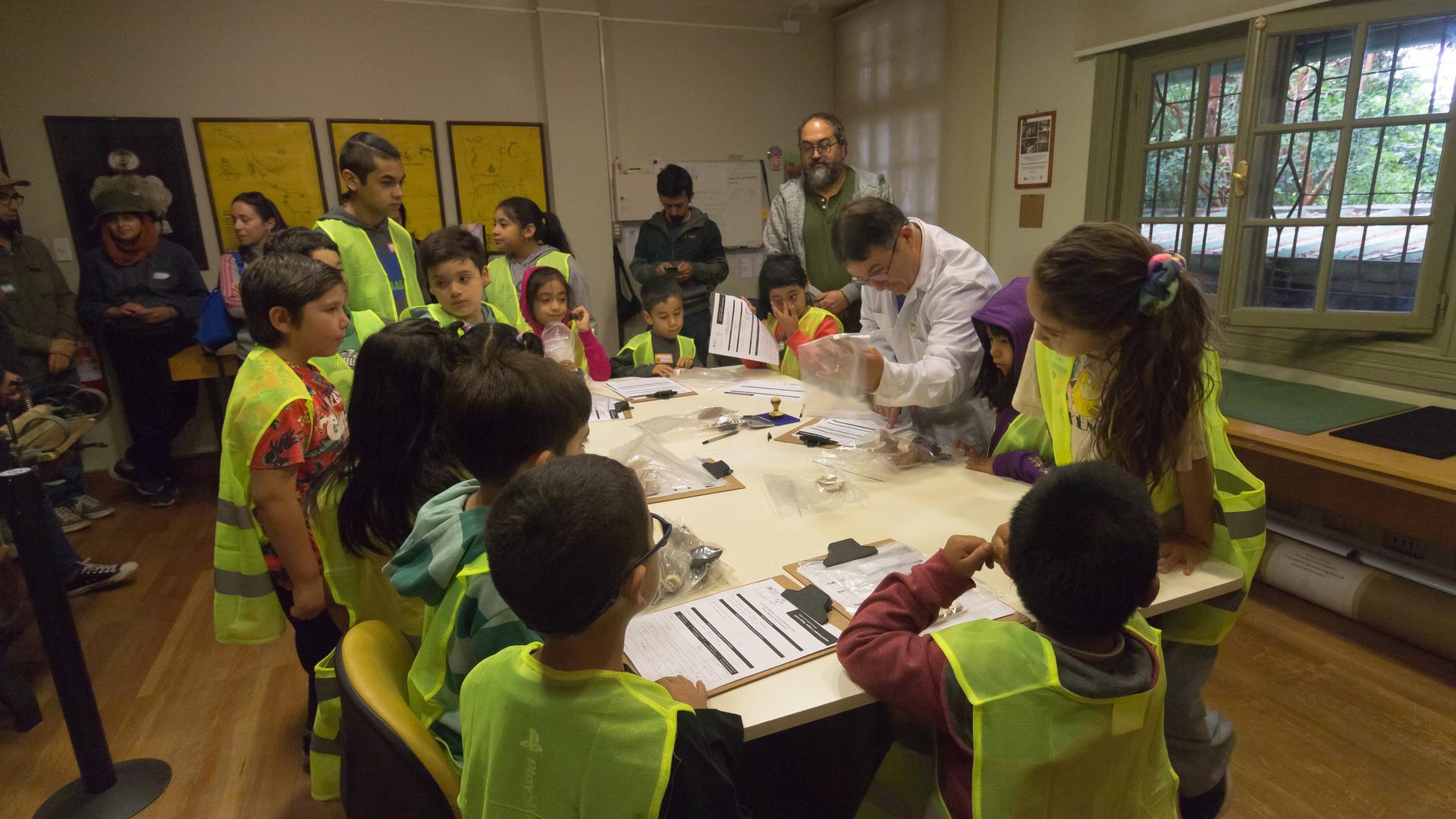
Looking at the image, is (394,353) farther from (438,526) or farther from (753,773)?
(753,773)

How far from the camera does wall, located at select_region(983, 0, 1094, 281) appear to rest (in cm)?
341

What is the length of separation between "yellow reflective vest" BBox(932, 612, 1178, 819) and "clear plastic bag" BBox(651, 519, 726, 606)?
19.7 inches

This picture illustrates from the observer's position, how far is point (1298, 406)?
2.54 meters

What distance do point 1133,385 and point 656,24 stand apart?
4406mm

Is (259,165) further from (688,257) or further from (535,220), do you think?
(688,257)

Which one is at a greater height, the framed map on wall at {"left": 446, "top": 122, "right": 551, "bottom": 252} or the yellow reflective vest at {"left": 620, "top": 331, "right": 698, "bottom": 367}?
the framed map on wall at {"left": 446, "top": 122, "right": 551, "bottom": 252}

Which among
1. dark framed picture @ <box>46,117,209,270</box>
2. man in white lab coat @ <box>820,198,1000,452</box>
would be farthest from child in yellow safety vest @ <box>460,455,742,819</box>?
dark framed picture @ <box>46,117,209,270</box>

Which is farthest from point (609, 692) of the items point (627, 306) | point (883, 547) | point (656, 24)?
point (656, 24)

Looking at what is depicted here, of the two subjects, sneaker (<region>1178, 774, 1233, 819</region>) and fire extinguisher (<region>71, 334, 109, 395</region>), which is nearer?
sneaker (<region>1178, 774, 1233, 819</region>)

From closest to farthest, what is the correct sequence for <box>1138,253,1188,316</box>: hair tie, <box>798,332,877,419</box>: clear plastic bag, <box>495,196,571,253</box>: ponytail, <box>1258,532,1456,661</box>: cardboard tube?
<box>1138,253,1188,316</box>: hair tie
<box>798,332,877,419</box>: clear plastic bag
<box>1258,532,1456,661</box>: cardboard tube
<box>495,196,571,253</box>: ponytail

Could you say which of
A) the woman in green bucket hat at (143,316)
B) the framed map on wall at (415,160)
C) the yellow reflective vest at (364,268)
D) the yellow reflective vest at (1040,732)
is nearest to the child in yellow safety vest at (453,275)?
the yellow reflective vest at (364,268)

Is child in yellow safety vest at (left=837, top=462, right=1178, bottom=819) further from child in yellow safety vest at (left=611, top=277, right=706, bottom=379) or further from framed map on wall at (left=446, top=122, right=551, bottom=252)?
framed map on wall at (left=446, top=122, right=551, bottom=252)

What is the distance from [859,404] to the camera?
83.2 inches

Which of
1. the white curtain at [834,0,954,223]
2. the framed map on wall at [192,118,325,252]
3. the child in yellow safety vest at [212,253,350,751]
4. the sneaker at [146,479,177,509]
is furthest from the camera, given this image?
the white curtain at [834,0,954,223]
